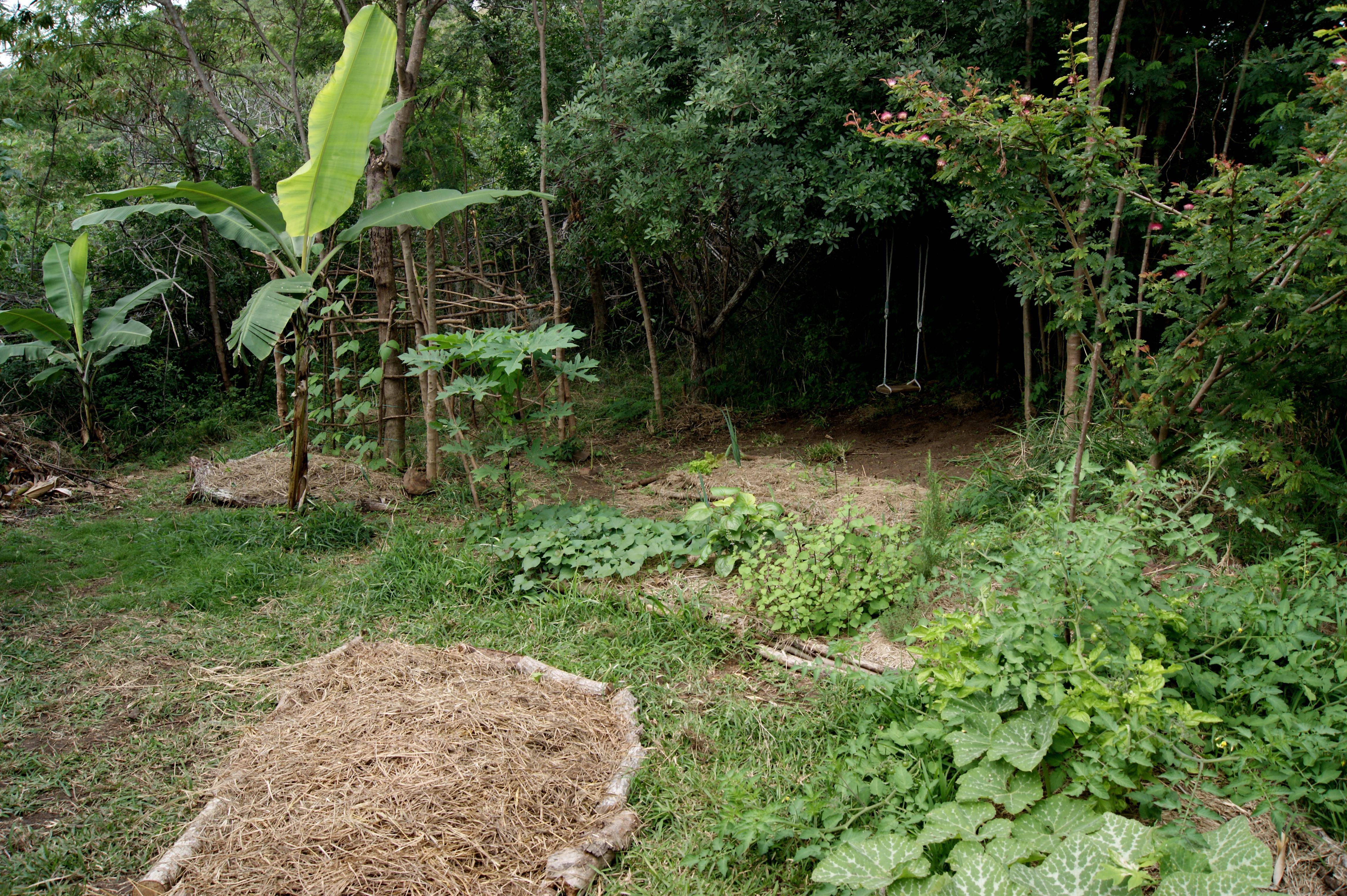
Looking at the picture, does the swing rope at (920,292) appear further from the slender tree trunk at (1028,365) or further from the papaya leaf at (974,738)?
the papaya leaf at (974,738)

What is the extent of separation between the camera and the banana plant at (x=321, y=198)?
3982mm

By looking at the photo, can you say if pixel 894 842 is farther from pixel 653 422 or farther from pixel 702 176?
pixel 653 422

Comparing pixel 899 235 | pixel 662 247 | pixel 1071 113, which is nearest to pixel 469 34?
pixel 662 247

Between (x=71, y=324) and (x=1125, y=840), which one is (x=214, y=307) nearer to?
(x=71, y=324)

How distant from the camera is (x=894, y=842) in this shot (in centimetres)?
187

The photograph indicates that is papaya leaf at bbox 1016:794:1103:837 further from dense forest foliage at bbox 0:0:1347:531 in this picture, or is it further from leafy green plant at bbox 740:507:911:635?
dense forest foliage at bbox 0:0:1347:531

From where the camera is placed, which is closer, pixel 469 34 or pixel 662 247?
pixel 662 247

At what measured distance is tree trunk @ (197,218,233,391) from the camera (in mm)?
8172

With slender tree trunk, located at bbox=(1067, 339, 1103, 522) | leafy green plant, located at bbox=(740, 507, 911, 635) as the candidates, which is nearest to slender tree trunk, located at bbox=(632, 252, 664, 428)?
leafy green plant, located at bbox=(740, 507, 911, 635)

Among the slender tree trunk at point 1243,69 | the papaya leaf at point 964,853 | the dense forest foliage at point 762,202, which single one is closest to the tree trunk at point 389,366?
the dense forest foliage at point 762,202

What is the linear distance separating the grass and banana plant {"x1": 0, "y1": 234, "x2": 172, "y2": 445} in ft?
5.41

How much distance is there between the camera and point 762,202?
5.93 m

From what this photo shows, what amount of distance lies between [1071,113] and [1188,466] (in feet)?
6.03

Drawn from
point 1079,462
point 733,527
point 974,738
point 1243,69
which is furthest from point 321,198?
point 1243,69
